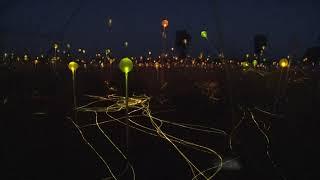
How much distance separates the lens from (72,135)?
15.9 meters

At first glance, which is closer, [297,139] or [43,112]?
[297,139]

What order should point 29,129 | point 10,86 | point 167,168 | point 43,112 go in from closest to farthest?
point 167,168
point 29,129
point 43,112
point 10,86

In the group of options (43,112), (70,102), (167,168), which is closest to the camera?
(167,168)

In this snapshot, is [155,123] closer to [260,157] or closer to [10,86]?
[260,157]

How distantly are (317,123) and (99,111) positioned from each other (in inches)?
426

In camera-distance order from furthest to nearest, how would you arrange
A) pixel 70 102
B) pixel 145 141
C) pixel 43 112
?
1. pixel 70 102
2. pixel 43 112
3. pixel 145 141

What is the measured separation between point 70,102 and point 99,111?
17.0ft

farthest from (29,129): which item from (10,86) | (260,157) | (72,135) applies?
(10,86)

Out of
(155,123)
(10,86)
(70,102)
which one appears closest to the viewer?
(155,123)

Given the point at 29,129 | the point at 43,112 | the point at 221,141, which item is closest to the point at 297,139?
the point at 221,141

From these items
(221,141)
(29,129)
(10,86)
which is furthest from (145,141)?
(10,86)

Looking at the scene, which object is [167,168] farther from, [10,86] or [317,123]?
[10,86]

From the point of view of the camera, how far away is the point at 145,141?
1499cm

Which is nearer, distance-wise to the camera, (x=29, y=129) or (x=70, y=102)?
(x=29, y=129)
